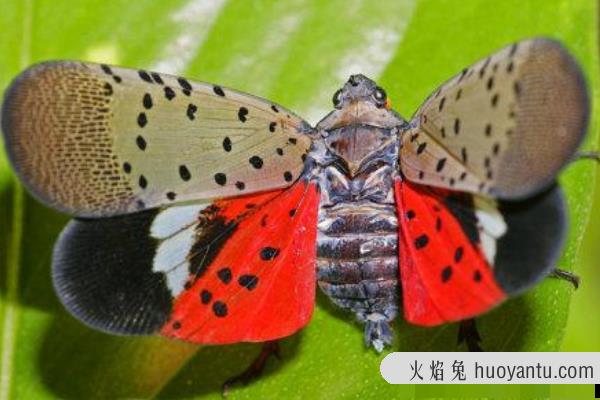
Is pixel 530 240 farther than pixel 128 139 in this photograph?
No

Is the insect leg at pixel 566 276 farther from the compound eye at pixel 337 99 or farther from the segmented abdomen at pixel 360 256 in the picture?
the compound eye at pixel 337 99

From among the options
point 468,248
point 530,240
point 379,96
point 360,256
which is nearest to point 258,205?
point 360,256

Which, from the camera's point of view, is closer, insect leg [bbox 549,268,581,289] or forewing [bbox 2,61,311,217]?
forewing [bbox 2,61,311,217]

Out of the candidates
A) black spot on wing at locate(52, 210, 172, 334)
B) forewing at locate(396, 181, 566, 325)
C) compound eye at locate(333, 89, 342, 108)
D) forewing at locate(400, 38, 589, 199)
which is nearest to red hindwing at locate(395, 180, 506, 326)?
forewing at locate(396, 181, 566, 325)

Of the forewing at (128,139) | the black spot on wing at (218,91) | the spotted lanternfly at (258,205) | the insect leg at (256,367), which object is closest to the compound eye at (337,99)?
the spotted lanternfly at (258,205)

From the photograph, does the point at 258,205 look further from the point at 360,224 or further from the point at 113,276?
the point at 113,276

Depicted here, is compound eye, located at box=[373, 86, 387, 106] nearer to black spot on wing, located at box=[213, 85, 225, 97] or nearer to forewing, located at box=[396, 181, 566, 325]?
forewing, located at box=[396, 181, 566, 325]
